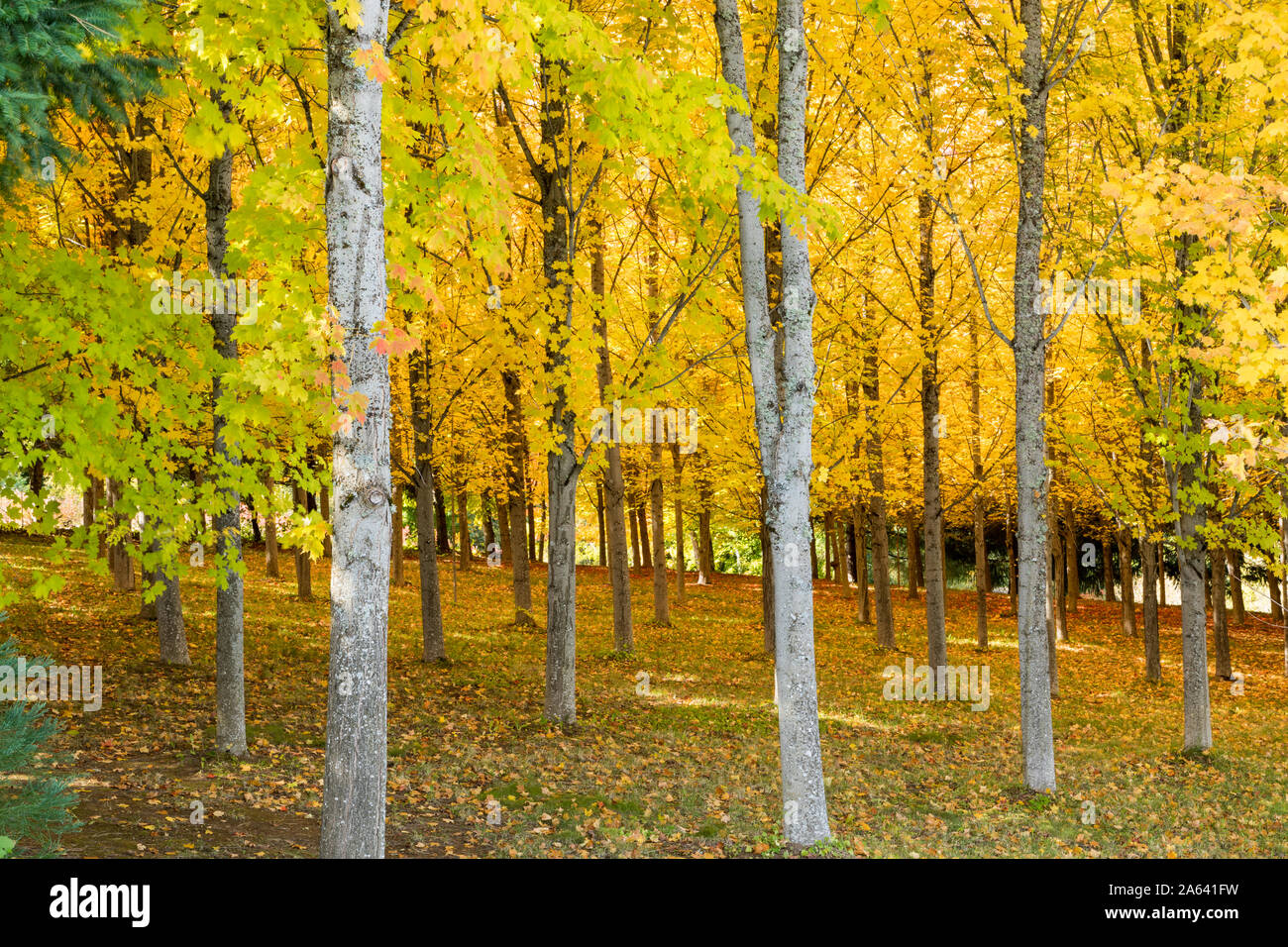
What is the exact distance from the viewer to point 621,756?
10367mm

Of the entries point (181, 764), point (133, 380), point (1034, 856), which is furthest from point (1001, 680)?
point (133, 380)

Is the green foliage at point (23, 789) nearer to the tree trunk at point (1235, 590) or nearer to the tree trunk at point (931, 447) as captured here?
the tree trunk at point (931, 447)

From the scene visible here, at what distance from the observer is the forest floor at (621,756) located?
760 centimetres

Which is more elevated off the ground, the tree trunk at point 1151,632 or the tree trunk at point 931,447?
the tree trunk at point 931,447

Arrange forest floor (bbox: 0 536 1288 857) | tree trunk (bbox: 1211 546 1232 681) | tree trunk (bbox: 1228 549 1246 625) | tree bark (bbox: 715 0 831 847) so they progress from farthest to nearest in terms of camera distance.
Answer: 1. tree trunk (bbox: 1228 549 1246 625)
2. tree trunk (bbox: 1211 546 1232 681)
3. forest floor (bbox: 0 536 1288 857)
4. tree bark (bbox: 715 0 831 847)

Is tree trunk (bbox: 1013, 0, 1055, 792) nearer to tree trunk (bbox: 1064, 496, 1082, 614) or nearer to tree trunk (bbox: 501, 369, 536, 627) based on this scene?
tree trunk (bbox: 501, 369, 536, 627)

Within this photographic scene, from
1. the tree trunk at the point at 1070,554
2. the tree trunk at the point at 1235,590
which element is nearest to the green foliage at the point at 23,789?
the tree trunk at the point at 1070,554

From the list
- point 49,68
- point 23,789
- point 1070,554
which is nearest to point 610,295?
point 49,68

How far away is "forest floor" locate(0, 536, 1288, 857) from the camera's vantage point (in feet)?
24.9

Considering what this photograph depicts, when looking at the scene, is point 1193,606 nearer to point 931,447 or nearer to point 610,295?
point 931,447

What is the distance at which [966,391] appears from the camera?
23438 mm

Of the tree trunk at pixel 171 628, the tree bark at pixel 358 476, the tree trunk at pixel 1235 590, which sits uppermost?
the tree bark at pixel 358 476

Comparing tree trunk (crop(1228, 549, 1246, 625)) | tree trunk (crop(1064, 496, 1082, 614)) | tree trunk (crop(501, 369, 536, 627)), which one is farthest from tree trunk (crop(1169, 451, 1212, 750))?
tree trunk (crop(1228, 549, 1246, 625))
